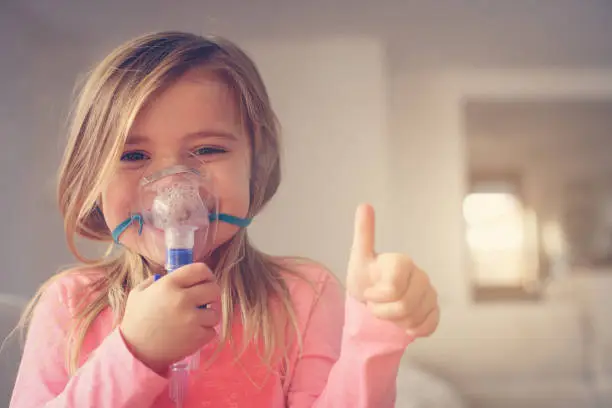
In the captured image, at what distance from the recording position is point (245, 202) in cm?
Result: 47

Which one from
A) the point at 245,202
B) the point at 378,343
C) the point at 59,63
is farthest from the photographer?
the point at 59,63

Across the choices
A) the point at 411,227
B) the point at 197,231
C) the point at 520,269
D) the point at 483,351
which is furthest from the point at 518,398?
the point at 197,231

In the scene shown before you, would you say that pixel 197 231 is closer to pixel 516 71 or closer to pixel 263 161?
pixel 263 161

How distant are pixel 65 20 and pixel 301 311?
0.46 metres

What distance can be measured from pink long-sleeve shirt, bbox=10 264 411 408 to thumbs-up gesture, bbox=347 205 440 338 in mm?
18

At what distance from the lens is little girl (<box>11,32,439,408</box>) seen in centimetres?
37

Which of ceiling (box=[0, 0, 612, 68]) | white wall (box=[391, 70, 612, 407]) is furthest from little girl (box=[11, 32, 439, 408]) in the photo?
white wall (box=[391, 70, 612, 407])

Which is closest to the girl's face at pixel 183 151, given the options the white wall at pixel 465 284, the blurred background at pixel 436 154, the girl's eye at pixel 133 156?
the girl's eye at pixel 133 156

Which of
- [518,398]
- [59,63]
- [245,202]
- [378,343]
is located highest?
[59,63]

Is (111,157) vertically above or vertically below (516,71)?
below

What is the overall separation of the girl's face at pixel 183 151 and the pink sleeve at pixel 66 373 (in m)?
0.09

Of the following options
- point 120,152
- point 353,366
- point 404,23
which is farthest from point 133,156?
point 404,23

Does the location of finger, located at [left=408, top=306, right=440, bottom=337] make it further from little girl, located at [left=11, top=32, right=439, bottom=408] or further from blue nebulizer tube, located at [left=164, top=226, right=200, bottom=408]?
blue nebulizer tube, located at [left=164, top=226, right=200, bottom=408]

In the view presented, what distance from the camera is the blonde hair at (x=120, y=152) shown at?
0.45 metres
